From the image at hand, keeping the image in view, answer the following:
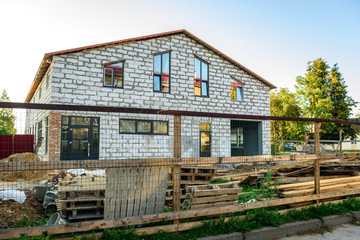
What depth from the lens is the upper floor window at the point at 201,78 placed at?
16688 mm

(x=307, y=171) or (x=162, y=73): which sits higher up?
(x=162, y=73)

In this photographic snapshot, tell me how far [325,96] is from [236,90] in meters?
27.8

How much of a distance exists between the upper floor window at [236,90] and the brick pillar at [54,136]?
11.0 meters

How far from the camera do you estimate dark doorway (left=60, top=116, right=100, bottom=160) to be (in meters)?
12.6

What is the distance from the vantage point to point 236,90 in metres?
18.1

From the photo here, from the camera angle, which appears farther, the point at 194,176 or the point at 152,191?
the point at 194,176

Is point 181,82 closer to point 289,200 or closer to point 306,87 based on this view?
A: point 289,200

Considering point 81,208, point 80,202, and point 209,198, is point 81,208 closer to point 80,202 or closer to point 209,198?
point 80,202

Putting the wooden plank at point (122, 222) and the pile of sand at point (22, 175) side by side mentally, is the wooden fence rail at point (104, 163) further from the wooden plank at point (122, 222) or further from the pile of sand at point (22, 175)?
the pile of sand at point (22, 175)

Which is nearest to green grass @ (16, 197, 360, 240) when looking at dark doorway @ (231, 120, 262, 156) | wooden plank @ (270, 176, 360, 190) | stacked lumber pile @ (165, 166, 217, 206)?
wooden plank @ (270, 176, 360, 190)

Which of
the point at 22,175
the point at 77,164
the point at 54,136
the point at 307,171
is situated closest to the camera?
the point at 77,164

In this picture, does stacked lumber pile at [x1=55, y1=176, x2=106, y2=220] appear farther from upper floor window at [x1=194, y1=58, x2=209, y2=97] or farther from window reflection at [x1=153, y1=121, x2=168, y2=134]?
upper floor window at [x1=194, y1=58, x2=209, y2=97]

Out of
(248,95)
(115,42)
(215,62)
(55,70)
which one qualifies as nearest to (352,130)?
(248,95)

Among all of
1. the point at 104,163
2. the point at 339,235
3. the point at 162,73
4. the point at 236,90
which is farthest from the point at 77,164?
the point at 236,90
